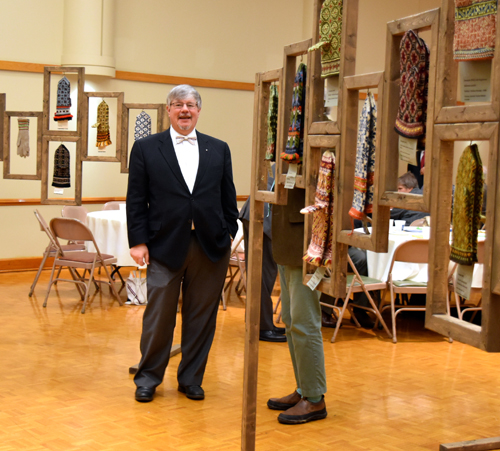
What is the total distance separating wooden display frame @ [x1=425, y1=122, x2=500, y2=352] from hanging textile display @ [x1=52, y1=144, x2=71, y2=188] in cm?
514

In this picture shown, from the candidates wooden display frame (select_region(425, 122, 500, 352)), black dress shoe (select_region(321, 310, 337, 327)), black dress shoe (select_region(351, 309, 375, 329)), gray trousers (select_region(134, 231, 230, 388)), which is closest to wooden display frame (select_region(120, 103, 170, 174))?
black dress shoe (select_region(321, 310, 337, 327))

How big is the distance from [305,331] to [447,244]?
64.2 inches

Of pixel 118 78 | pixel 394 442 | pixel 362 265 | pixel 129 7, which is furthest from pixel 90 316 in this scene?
pixel 129 7

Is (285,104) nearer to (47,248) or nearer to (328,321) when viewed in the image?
(328,321)

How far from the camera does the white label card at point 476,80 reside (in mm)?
1826

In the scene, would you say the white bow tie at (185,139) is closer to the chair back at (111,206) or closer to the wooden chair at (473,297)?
the wooden chair at (473,297)

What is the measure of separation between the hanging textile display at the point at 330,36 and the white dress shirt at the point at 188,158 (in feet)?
5.47

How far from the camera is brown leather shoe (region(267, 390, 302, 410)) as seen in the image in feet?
12.7

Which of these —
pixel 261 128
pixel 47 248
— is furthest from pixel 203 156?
pixel 47 248

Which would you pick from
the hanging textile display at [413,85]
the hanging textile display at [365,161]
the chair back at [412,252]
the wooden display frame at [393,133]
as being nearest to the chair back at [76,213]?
the chair back at [412,252]

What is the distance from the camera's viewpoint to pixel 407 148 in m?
2.10

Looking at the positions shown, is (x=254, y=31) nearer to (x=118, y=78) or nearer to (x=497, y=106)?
(x=118, y=78)

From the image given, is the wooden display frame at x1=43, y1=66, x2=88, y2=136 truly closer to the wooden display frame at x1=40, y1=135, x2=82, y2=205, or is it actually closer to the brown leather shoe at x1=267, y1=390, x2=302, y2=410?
the wooden display frame at x1=40, y1=135, x2=82, y2=205

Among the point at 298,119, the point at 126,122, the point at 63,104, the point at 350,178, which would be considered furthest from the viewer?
the point at 126,122
